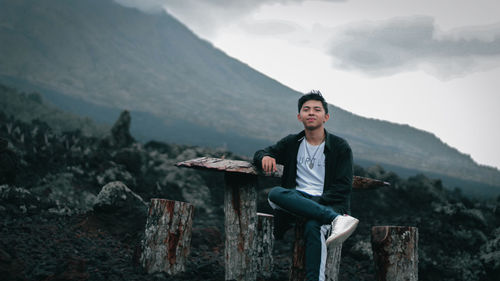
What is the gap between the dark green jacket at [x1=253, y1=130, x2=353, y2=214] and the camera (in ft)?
9.49

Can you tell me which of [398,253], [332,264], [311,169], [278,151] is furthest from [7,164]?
[398,253]

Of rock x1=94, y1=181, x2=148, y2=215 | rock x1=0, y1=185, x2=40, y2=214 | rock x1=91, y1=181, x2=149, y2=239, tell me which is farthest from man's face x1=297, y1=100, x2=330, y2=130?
rock x1=0, y1=185, x2=40, y2=214

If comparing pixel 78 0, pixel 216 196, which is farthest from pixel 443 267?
pixel 78 0

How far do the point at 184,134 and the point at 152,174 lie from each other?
4778cm

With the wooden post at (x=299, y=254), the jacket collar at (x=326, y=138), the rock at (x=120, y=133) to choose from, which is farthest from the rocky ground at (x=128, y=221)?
the rock at (x=120, y=133)

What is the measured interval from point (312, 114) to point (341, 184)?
61 cm

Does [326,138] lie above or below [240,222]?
above

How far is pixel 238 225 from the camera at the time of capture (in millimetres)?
3574

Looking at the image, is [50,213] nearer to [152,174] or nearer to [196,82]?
[152,174]

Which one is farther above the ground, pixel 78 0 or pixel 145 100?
pixel 78 0

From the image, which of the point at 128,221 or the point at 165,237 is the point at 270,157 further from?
the point at 128,221

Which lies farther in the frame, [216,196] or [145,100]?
[145,100]

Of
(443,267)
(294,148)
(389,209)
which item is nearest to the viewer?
(294,148)

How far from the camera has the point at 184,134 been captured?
59.4 metres
